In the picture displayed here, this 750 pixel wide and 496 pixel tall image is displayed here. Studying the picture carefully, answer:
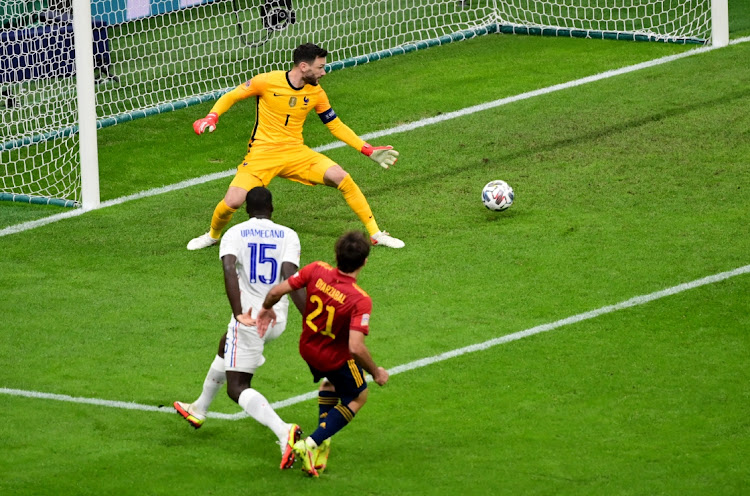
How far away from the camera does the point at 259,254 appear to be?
308 inches

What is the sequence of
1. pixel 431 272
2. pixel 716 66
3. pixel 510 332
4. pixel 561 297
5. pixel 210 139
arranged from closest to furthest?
pixel 510 332, pixel 561 297, pixel 431 272, pixel 210 139, pixel 716 66

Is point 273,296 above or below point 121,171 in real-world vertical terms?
above

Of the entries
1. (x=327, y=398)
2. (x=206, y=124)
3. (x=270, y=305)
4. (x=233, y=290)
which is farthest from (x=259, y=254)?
(x=206, y=124)

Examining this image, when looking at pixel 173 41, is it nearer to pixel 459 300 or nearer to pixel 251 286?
pixel 459 300

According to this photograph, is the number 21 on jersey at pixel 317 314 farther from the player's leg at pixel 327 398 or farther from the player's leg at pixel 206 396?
the player's leg at pixel 206 396

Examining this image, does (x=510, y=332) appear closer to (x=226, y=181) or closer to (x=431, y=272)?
(x=431, y=272)

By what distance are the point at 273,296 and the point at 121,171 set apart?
25.3 feet

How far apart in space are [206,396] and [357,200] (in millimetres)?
4009

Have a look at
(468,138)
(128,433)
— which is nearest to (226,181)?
(468,138)

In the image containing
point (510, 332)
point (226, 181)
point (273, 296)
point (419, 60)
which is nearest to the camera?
point (273, 296)

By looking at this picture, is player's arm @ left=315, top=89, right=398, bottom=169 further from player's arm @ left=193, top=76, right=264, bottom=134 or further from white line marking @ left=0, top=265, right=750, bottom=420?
white line marking @ left=0, top=265, right=750, bottom=420

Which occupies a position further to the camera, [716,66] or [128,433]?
[716,66]

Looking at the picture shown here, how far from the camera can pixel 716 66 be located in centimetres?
1666

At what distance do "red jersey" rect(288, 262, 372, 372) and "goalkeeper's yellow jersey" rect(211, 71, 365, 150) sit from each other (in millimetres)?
4411
